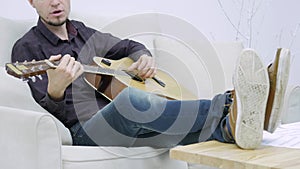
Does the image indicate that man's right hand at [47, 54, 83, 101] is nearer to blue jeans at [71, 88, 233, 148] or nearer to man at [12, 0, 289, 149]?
man at [12, 0, 289, 149]

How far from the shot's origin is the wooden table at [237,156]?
1.05 m

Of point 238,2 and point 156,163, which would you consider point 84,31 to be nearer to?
point 156,163

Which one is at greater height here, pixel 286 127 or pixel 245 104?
pixel 245 104

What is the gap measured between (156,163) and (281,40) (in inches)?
88.3

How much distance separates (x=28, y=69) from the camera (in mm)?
1380

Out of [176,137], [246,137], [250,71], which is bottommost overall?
[176,137]

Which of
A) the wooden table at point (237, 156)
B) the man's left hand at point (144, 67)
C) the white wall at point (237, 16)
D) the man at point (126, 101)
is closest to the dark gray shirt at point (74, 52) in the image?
the man at point (126, 101)

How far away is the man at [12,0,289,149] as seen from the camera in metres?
1.14

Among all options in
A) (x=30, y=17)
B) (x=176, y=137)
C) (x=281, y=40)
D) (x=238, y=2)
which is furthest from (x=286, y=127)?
(x=281, y=40)

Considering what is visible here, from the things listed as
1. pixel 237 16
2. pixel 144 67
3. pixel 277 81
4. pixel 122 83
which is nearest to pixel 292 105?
pixel 144 67

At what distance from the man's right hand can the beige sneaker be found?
0.61 meters

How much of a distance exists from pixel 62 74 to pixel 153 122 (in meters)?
0.33

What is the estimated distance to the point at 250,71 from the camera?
1.12 metres

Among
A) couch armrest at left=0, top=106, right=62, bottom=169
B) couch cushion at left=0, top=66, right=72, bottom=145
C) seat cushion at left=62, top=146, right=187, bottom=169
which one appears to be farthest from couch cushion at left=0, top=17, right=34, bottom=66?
seat cushion at left=62, top=146, right=187, bottom=169
